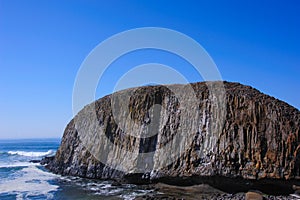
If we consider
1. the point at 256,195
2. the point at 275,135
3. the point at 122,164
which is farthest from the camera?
the point at 122,164

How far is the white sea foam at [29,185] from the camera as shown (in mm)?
26211

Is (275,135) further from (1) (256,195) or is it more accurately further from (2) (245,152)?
(1) (256,195)

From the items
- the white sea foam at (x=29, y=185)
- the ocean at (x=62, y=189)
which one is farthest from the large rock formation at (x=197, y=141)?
the white sea foam at (x=29, y=185)

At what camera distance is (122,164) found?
30.0 meters

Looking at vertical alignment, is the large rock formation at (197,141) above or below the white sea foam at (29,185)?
above

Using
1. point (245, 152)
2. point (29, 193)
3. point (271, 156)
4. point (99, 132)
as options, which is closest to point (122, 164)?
point (99, 132)

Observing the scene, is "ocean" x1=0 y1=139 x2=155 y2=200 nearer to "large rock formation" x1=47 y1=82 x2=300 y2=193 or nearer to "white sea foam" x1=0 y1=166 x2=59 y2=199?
"white sea foam" x1=0 y1=166 x2=59 y2=199

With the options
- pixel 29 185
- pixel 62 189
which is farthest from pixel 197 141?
pixel 29 185

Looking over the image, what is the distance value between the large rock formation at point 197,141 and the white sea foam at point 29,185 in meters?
3.03

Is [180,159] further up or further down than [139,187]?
further up

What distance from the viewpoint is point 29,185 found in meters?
29.5

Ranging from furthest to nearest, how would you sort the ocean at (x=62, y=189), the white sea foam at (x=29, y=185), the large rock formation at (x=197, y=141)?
the white sea foam at (x=29, y=185)
the ocean at (x=62, y=189)
the large rock formation at (x=197, y=141)

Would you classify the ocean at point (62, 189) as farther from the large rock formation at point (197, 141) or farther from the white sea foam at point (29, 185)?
the large rock formation at point (197, 141)

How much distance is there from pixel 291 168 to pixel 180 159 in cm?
A: 881
